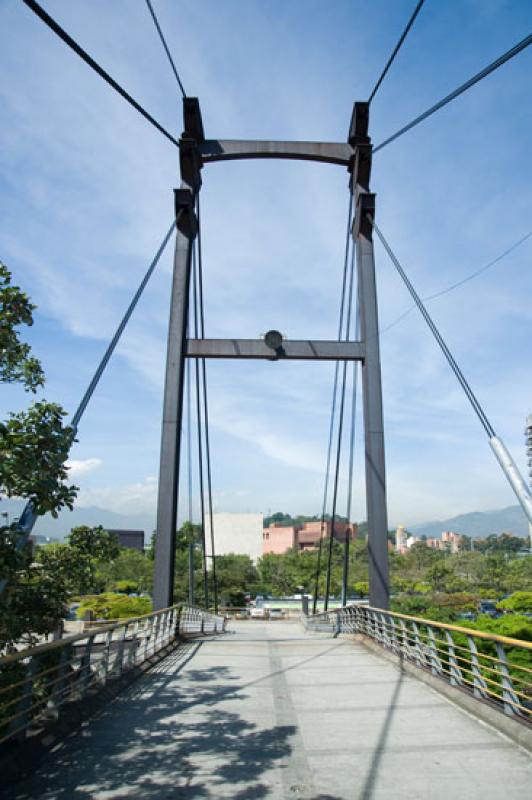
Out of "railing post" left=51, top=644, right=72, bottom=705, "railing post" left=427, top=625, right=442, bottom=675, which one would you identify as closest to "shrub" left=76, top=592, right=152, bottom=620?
"railing post" left=427, top=625, right=442, bottom=675

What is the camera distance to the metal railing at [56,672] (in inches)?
169

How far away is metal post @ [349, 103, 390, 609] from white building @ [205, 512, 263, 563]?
328 ft

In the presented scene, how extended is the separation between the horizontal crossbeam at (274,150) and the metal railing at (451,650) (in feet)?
33.6

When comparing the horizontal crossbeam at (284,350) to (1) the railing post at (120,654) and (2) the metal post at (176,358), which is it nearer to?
(2) the metal post at (176,358)

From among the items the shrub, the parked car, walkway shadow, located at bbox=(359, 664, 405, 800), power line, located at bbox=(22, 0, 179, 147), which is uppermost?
power line, located at bbox=(22, 0, 179, 147)

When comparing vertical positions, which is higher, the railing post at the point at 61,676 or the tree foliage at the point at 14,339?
the tree foliage at the point at 14,339

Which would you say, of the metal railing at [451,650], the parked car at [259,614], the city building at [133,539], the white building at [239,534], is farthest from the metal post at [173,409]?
the city building at [133,539]

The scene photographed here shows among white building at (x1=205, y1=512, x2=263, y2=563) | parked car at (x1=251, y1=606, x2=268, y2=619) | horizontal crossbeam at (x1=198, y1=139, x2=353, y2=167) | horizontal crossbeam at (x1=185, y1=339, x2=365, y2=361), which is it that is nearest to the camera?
horizontal crossbeam at (x1=185, y1=339, x2=365, y2=361)

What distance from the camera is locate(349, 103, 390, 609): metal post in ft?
37.2

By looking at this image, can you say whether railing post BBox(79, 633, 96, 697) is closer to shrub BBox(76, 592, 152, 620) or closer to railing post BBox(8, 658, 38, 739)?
railing post BBox(8, 658, 38, 739)

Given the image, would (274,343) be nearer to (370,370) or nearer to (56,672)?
(370,370)

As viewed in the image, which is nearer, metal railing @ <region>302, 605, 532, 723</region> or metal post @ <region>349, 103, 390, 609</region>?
metal railing @ <region>302, 605, 532, 723</region>

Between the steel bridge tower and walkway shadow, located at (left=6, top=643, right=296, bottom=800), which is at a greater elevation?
the steel bridge tower

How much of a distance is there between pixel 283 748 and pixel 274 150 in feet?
40.9
